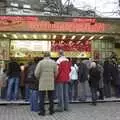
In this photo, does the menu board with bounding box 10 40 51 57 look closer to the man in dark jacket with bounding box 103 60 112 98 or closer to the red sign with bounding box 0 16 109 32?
the red sign with bounding box 0 16 109 32

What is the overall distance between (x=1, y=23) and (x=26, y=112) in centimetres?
579

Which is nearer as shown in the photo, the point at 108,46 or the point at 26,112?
the point at 26,112

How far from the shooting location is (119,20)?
2016 centimetres

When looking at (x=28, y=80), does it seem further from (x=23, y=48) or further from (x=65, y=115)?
(x=23, y=48)

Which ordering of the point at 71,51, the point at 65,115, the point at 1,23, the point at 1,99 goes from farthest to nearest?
the point at 71,51, the point at 1,23, the point at 1,99, the point at 65,115

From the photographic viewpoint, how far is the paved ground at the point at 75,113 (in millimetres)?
Answer: 13438

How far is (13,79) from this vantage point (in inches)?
682

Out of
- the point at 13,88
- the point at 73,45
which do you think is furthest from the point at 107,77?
the point at 13,88

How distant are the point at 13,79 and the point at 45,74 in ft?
11.4

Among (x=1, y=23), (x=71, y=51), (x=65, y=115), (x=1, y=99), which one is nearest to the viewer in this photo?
(x=65, y=115)

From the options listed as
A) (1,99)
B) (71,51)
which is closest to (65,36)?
(71,51)

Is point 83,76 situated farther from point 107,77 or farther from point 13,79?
point 13,79

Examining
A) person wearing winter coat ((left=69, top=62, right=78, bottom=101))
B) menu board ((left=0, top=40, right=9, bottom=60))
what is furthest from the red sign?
person wearing winter coat ((left=69, top=62, right=78, bottom=101))

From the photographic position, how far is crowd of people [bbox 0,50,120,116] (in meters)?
14.1
